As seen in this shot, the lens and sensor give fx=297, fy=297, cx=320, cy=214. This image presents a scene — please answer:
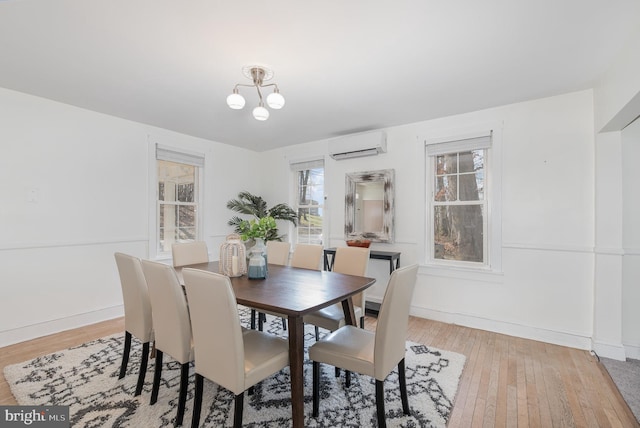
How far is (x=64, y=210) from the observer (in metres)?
3.25

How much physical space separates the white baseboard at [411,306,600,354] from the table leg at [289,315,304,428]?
2.50 metres

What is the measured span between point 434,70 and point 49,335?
179 inches

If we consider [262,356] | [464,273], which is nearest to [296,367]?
[262,356]

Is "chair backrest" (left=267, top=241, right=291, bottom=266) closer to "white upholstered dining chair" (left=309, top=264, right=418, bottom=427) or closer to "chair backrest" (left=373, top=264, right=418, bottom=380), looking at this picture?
"white upholstered dining chair" (left=309, top=264, right=418, bottom=427)

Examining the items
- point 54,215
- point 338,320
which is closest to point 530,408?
point 338,320

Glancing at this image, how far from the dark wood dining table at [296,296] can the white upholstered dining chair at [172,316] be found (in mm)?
336

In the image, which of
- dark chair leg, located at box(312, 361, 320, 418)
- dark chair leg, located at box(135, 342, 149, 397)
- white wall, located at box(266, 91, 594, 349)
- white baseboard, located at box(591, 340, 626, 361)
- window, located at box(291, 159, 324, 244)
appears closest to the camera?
dark chair leg, located at box(312, 361, 320, 418)

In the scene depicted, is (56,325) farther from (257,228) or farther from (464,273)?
(464,273)

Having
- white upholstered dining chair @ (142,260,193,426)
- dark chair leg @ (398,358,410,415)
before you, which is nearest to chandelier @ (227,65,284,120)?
white upholstered dining chair @ (142,260,193,426)

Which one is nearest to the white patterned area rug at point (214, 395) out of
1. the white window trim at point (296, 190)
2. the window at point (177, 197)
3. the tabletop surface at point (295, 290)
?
the tabletop surface at point (295, 290)

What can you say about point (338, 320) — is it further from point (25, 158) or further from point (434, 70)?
point (25, 158)

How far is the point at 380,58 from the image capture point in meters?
2.25

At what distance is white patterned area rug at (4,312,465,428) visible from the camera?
179cm

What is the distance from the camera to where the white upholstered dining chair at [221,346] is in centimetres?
146
